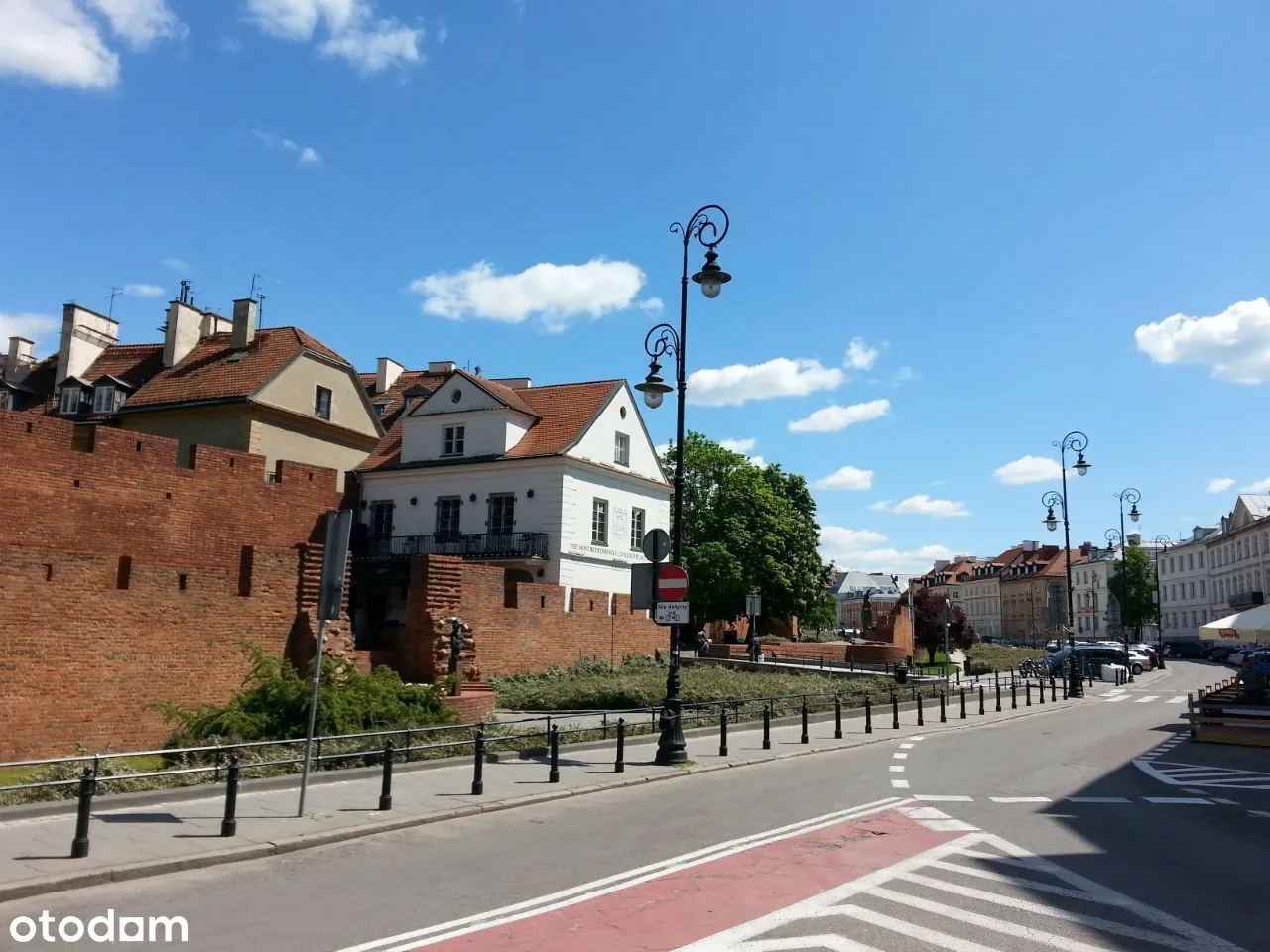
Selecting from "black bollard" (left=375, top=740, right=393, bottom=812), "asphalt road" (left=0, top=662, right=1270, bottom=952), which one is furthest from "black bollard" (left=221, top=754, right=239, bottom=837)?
"black bollard" (left=375, top=740, right=393, bottom=812)

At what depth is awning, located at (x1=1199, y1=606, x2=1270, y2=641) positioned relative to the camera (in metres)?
22.6

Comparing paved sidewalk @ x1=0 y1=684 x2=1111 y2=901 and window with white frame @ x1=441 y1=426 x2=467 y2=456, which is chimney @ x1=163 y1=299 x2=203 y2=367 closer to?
window with white frame @ x1=441 y1=426 x2=467 y2=456

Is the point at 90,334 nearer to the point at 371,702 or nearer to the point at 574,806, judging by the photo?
the point at 371,702

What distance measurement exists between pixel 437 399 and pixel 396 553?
6546 millimetres

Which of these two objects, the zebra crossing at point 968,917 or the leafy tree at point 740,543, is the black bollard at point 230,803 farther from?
the leafy tree at point 740,543

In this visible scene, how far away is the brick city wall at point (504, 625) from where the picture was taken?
24.5 meters

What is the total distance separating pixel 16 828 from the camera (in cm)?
936

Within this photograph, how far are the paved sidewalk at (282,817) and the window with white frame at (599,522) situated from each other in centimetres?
1968

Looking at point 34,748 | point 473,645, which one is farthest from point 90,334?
point 34,748

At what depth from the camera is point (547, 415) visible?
128 feet

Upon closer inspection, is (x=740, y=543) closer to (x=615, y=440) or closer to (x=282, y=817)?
(x=615, y=440)

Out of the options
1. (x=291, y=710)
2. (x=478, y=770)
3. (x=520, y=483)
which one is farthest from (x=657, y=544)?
(x=520, y=483)

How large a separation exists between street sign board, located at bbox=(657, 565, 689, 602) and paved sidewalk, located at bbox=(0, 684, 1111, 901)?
2732 millimetres

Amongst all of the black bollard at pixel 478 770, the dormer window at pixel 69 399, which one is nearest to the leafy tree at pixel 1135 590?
the dormer window at pixel 69 399
